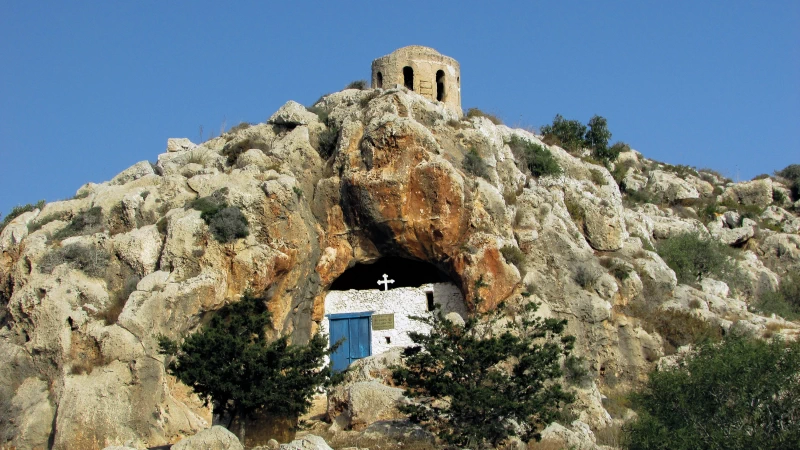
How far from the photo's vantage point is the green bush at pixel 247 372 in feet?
63.8

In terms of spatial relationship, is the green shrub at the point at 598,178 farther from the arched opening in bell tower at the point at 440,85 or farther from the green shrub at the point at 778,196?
the green shrub at the point at 778,196

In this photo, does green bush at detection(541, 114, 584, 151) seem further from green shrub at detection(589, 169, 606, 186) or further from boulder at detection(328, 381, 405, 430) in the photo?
boulder at detection(328, 381, 405, 430)

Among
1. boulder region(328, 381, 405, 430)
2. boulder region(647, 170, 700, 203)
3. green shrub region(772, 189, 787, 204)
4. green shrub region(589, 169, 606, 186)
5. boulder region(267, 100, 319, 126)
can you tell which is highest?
green shrub region(772, 189, 787, 204)

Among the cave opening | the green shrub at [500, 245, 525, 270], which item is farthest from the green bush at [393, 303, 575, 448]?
the cave opening

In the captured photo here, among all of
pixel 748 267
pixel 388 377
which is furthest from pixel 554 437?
pixel 748 267

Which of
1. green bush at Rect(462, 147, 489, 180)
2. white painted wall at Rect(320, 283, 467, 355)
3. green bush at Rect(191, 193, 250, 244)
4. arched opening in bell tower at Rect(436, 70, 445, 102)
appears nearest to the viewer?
green bush at Rect(191, 193, 250, 244)

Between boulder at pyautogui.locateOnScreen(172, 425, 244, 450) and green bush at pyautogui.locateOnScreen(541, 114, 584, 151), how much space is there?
2520cm

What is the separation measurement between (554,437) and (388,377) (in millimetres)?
6010

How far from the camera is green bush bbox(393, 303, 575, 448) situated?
18.9 meters

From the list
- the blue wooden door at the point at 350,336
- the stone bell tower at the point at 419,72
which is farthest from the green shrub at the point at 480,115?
the blue wooden door at the point at 350,336

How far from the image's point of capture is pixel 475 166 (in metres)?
29.4

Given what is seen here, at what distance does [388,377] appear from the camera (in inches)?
985

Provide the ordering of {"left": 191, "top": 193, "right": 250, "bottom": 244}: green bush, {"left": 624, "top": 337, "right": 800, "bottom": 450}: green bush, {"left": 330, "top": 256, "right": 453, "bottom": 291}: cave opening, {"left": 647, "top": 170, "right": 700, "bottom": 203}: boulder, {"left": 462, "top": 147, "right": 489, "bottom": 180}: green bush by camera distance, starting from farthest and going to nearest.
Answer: {"left": 647, "top": 170, "right": 700, "bottom": 203}: boulder < {"left": 330, "top": 256, "right": 453, "bottom": 291}: cave opening < {"left": 462, "top": 147, "right": 489, "bottom": 180}: green bush < {"left": 191, "top": 193, "right": 250, "bottom": 244}: green bush < {"left": 624, "top": 337, "right": 800, "bottom": 450}: green bush

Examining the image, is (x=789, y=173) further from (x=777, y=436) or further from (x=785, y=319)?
(x=777, y=436)
